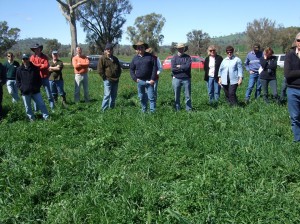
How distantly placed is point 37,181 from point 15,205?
589 mm

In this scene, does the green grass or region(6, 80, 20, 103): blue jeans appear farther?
region(6, 80, 20, 103): blue jeans

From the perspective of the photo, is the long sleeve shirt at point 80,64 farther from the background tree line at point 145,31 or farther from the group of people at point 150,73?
the background tree line at point 145,31

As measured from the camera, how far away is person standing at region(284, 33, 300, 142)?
545 cm

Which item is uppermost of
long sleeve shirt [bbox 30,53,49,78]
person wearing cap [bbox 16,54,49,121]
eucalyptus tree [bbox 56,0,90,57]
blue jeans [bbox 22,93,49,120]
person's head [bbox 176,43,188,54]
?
eucalyptus tree [bbox 56,0,90,57]

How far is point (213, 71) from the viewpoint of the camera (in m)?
9.52

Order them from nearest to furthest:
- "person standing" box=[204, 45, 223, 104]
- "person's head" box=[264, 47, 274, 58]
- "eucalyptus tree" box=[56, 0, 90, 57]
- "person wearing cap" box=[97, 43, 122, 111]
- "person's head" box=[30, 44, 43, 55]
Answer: "person wearing cap" box=[97, 43, 122, 111] < "person's head" box=[264, 47, 274, 58] < "person's head" box=[30, 44, 43, 55] < "person standing" box=[204, 45, 223, 104] < "eucalyptus tree" box=[56, 0, 90, 57]

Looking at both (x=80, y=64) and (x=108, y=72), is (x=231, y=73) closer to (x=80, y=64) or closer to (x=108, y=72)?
(x=108, y=72)

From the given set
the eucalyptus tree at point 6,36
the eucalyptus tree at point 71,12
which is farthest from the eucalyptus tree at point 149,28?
the eucalyptus tree at point 71,12

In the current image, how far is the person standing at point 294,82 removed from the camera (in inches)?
214

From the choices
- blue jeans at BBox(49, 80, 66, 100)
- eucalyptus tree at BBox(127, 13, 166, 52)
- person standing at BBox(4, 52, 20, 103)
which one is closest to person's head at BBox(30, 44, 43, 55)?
person standing at BBox(4, 52, 20, 103)

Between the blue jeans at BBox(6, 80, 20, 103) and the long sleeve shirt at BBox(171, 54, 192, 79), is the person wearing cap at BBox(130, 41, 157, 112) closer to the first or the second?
the long sleeve shirt at BBox(171, 54, 192, 79)

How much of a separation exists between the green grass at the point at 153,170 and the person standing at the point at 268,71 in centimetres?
196

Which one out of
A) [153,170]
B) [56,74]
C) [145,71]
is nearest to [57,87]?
[56,74]

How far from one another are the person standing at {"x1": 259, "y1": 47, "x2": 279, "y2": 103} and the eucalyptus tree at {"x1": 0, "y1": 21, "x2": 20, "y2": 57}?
81.2 m
